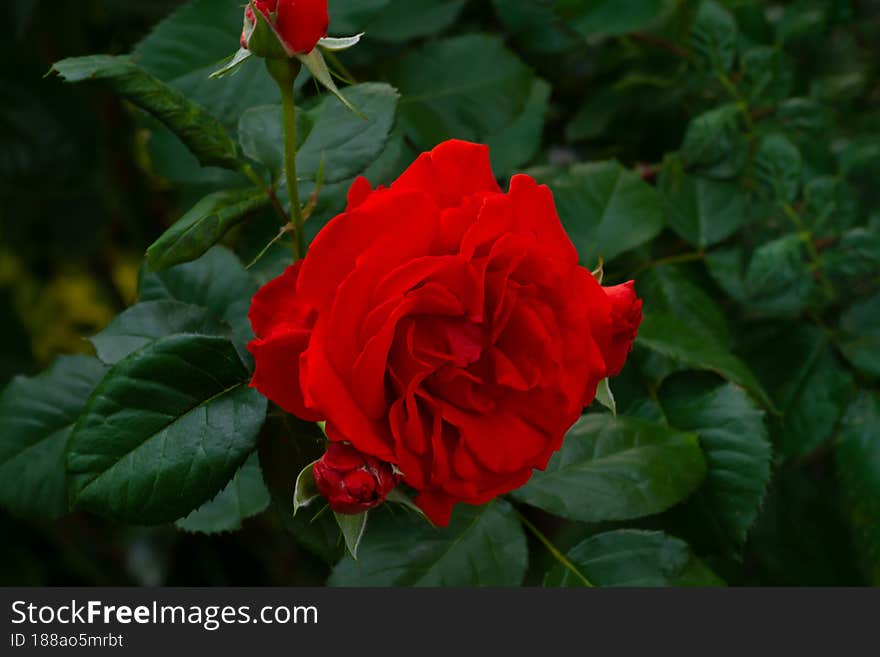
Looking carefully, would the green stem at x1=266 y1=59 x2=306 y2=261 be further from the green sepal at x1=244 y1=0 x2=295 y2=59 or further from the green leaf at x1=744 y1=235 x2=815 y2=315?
the green leaf at x1=744 y1=235 x2=815 y2=315

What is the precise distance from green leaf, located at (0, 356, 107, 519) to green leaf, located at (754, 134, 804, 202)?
25.1 inches

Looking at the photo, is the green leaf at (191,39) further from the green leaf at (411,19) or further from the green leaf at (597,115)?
the green leaf at (597,115)

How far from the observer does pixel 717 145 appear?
0.92m

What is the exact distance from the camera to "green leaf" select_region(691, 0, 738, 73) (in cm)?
95

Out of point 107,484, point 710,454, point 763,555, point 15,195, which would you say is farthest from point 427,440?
point 15,195

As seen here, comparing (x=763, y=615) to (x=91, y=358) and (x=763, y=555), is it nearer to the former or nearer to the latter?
(x=763, y=555)

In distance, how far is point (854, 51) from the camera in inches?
47.6

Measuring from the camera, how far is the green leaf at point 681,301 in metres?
0.87

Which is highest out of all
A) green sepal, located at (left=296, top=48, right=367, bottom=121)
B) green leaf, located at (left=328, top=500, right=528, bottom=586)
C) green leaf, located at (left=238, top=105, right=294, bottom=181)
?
green sepal, located at (left=296, top=48, right=367, bottom=121)

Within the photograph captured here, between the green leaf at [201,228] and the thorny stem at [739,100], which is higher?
the green leaf at [201,228]

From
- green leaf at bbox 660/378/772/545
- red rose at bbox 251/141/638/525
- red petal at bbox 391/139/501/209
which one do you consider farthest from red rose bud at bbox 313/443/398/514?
green leaf at bbox 660/378/772/545

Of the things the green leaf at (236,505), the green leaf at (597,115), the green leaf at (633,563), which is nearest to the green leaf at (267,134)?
the green leaf at (236,505)

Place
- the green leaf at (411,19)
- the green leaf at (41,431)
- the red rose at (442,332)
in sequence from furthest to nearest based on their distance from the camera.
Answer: the green leaf at (411,19) < the green leaf at (41,431) < the red rose at (442,332)

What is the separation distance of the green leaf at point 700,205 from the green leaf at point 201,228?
0.48m
